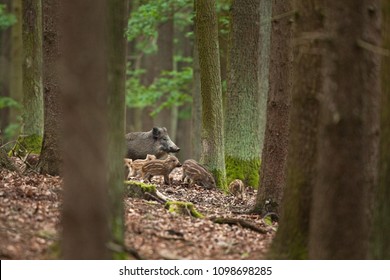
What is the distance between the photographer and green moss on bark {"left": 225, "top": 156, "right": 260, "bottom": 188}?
17969 mm

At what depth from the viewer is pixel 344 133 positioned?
26.2 ft

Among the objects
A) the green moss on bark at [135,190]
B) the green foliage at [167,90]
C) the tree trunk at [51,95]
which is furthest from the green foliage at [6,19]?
the green moss on bark at [135,190]

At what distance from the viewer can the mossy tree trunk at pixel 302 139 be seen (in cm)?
922

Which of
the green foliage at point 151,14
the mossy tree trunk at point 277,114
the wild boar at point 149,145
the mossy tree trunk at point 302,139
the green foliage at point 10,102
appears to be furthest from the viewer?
the green foliage at point 10,102

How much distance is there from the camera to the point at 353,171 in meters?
8.05

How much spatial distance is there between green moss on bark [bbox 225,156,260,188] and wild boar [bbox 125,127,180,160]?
222 centimetres

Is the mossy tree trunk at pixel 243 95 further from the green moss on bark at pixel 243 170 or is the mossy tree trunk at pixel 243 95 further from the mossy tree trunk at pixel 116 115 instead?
the mossy tree trunk at pixel 116 115

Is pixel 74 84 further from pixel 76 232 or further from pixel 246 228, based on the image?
pixel 246 228

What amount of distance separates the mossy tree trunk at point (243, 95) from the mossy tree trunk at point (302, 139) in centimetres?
828

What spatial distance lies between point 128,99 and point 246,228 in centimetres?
2264

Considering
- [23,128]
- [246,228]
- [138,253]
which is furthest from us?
[23,128]

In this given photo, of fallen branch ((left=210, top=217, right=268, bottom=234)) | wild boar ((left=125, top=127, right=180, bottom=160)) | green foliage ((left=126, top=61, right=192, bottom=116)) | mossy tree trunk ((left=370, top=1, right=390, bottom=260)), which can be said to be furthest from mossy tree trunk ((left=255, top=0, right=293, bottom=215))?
green foliage ((left=126, top=61, right=192, bottom=116))

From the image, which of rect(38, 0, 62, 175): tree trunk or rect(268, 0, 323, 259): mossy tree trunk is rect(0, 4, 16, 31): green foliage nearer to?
rect(38, 0, 62, 175): tree trunk

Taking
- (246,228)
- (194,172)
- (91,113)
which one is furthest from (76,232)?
(194,172)
